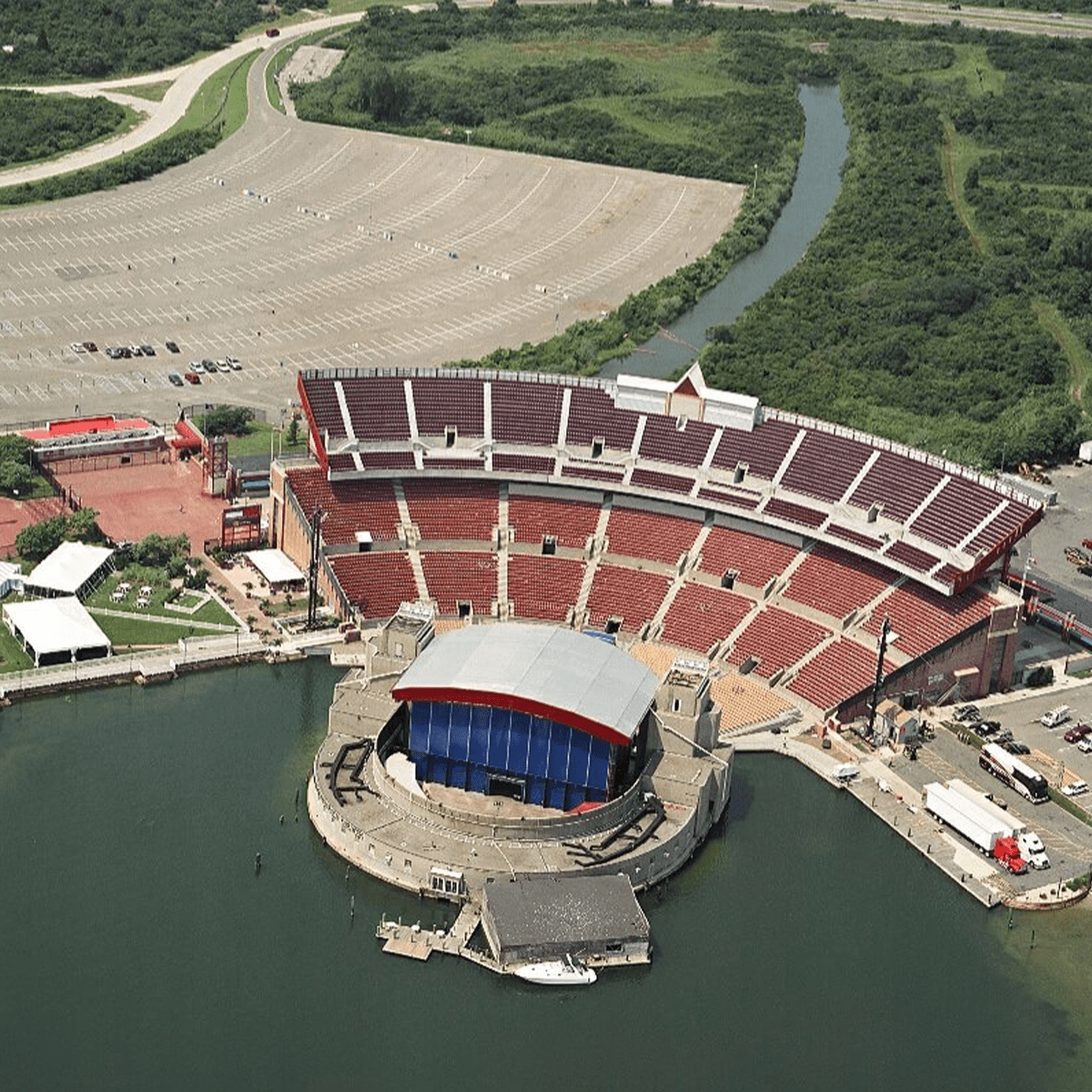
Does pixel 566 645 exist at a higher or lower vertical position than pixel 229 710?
higher

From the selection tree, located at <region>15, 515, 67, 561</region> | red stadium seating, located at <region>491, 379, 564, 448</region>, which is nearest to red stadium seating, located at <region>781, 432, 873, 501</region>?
red stadium seating, located at <region>491, 379, 564, 448</region>

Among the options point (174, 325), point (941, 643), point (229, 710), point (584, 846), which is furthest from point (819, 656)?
point (174, 325)

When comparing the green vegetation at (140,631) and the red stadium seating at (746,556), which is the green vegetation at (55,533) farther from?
the red stadium seating at (746,556)

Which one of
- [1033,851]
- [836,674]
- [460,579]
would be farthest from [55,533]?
[1033,851]

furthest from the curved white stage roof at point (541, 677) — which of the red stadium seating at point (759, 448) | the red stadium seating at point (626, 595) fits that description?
the red stadium seating at point (759, 448)

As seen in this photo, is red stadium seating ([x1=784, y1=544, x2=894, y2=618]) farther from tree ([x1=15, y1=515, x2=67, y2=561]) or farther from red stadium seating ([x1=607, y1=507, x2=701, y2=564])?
tree ([x1=15, y1=515, x2=67, y2=561])

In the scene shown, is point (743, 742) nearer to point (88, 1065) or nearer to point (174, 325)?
point (88, 1065)

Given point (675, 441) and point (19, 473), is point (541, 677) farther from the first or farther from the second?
point (19, 473)
